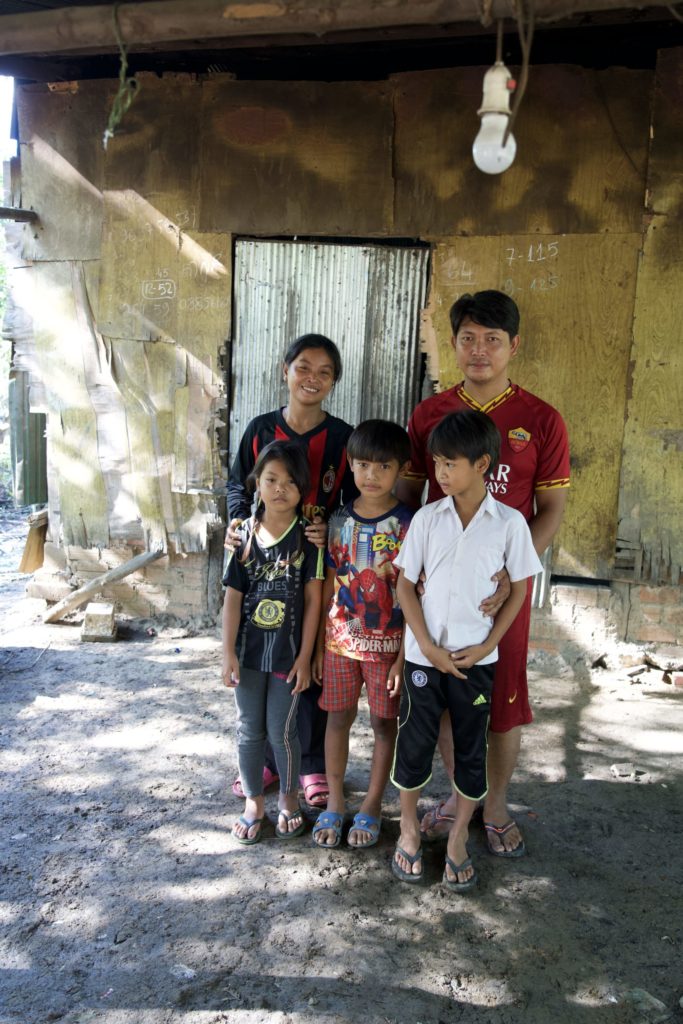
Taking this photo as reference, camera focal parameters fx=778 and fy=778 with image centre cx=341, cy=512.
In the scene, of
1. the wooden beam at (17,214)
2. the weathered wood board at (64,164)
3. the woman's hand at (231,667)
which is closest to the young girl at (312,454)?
the woman's hand at (231,667)

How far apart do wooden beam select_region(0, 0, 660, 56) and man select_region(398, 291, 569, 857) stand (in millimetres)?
899

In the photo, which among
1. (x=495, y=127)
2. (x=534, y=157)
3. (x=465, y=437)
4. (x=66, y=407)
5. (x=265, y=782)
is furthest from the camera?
(x=66, y=407)

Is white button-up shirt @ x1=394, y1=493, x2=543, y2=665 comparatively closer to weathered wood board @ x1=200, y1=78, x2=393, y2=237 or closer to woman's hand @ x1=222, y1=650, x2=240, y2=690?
woman's hand @ x1=222, y1=650, x2=240, y2=690

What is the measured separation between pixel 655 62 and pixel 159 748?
4314 mm

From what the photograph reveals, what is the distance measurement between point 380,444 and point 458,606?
1.96 ft

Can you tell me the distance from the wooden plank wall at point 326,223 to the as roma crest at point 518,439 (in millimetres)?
1851

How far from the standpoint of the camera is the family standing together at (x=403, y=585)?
2527 mm

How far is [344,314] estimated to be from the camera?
463 cm

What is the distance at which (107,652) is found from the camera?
4.79 m

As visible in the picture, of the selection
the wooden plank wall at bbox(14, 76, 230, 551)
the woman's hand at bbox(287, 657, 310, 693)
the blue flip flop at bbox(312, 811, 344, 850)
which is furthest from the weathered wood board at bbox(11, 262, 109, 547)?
the blue flip flop at bbox(312, 811, 344, 850)

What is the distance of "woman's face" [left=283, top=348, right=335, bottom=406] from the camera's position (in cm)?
284

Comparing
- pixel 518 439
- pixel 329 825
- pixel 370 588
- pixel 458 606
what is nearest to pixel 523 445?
pixel 518 439

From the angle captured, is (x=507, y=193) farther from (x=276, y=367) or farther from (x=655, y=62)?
(x=276, y=367)

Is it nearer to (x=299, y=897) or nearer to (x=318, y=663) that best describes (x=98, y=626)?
(x=318, y=663)
